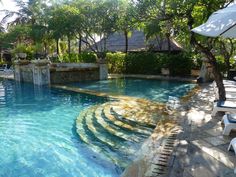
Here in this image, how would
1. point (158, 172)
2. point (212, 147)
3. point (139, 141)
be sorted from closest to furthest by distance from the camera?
1. point (158, 172)
2. point (212, 147)
3. point (139, 141)

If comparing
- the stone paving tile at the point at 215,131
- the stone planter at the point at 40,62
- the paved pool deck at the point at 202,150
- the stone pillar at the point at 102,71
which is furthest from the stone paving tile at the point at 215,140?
the stone pillar at the point at 102,71

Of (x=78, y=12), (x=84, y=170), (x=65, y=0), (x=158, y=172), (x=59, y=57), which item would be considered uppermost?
(x=65, y=0)

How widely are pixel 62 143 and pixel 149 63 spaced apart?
17.6 meters

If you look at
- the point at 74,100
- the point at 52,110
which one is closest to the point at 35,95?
the point at 74,100

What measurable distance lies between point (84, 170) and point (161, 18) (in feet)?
26.2

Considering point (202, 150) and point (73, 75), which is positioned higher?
point (73, 75)

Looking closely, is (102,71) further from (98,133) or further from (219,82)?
(98,133)

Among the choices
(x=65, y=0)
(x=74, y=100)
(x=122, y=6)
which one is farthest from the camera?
(x=65, y=0)

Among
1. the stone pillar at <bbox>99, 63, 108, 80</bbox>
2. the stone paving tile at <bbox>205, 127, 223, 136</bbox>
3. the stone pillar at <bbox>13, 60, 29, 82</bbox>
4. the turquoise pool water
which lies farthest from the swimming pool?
the stone pillar at <bbox>99, 63, 108, 80</bbox>

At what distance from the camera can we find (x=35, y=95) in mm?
15328

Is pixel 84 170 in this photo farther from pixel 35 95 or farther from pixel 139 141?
pixel 35 95

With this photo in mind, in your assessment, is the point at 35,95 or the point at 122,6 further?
the point at 122,6

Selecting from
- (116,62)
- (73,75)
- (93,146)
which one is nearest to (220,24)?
(93,146)

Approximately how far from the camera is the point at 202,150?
5.35m
